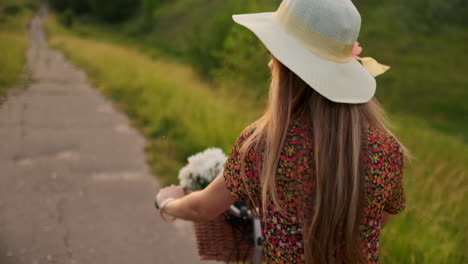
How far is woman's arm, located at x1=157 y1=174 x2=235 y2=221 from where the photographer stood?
185 centimetres

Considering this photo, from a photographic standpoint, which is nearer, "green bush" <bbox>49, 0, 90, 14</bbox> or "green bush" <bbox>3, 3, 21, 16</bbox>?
"green bush" <bbox>3, 3, 21, 16</bbox>

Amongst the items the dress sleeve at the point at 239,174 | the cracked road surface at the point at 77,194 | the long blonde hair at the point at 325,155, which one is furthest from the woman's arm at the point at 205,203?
the cracked road surface at the point at 77,194

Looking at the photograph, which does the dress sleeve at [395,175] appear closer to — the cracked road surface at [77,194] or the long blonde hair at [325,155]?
the long blonde hair at [325,155]

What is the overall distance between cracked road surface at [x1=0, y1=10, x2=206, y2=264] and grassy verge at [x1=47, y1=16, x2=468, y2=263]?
371 millimetres

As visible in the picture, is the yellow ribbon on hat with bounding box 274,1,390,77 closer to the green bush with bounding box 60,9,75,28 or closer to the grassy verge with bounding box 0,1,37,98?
the grassy verge with bounding box 0,1,37,98

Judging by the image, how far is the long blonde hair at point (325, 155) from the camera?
162 cm

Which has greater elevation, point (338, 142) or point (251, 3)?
point (338, 142)

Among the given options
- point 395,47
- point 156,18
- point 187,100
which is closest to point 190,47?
point 187,100

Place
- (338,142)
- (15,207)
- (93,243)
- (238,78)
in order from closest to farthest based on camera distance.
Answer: (338,142) < (93,243) < (15,207) < (238,78)

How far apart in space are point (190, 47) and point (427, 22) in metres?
19.6

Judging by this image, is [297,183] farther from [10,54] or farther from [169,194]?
[10,54]

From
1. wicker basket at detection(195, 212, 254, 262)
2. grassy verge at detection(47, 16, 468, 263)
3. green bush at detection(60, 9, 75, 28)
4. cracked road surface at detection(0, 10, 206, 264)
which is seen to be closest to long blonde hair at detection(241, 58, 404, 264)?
wicker basket at detection(195, 212, 254, 262)

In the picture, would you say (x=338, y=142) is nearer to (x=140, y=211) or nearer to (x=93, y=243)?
(x=93, y=243)

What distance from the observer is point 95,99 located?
29.1 feet
